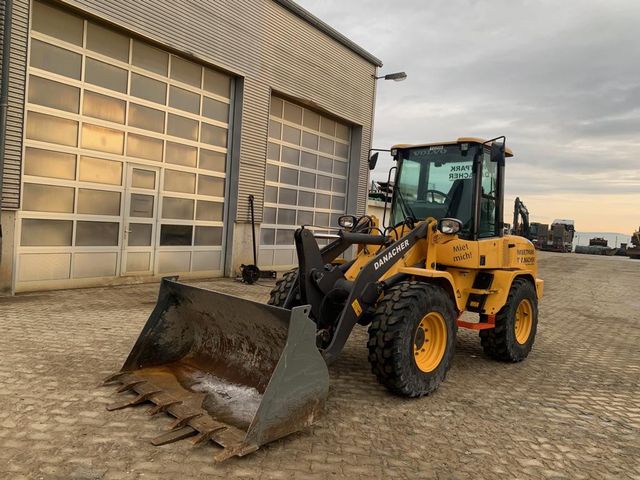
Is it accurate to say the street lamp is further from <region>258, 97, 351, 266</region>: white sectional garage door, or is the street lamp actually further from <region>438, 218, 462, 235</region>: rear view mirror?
<region>438, 218, 462, 235</region>: rear view mirror

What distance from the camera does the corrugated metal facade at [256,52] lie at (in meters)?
10.0

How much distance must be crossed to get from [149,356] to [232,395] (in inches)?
41.2

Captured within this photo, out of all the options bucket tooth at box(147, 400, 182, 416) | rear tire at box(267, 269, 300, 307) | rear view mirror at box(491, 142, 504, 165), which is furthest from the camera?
rear view mirror at box(491, 142, 504, 165)

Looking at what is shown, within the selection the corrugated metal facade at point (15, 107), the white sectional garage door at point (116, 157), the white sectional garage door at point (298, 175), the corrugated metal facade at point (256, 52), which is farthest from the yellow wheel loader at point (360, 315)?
the white sectional garage door at point (298, 175)

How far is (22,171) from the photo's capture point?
328 inches

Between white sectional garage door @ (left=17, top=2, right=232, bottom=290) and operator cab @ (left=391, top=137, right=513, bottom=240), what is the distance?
597cm

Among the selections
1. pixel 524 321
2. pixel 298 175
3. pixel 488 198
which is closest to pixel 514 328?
pixel 524 321

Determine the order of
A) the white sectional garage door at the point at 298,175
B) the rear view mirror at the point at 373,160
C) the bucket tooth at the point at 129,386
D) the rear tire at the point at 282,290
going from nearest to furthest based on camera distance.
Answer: the bucket tooth at the point at 129,386
the rear tire at the point at 282,290
the rear view mirror at the point at 373,160
the white sectional garage door at the point at 298,175

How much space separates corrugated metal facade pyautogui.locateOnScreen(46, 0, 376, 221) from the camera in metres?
10.0

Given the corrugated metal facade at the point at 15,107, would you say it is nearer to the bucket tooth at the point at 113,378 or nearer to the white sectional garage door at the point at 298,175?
the bucket tooth at the point at 113,378

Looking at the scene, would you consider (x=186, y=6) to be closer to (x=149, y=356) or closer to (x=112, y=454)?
(x=149, y=356)

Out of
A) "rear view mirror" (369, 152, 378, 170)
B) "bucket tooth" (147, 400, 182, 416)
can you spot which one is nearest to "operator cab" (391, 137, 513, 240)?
"rear view mirror" (369, 152, 378, 170)

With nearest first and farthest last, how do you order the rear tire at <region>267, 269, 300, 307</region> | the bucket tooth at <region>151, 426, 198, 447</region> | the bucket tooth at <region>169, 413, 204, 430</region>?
1. the bucket tooth at <region>151, 426, 198, 447</region>
2. the bucket tooth at <region>169, 413, 204, 430</region>
3. the rear tire at <region>267, 269, 300, 307</region>

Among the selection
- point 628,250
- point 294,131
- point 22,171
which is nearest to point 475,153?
point 22,171
